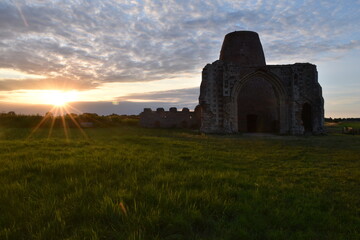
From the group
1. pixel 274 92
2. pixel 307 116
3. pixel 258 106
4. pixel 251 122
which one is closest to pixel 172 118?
A: pixel 251 122

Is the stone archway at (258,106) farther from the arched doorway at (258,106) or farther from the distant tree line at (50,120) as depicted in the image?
the distant tree line at (50,120)

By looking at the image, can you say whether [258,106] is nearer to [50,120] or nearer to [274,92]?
[274,92]

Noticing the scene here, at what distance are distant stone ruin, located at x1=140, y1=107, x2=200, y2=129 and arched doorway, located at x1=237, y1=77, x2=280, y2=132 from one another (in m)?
6.09

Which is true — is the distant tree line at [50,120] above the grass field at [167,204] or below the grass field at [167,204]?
above

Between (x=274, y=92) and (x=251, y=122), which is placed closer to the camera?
(x=274, y=92)

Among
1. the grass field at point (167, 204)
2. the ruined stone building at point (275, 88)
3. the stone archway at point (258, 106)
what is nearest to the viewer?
the grass field at point (167, 204)

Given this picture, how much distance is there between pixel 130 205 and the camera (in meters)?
3.02

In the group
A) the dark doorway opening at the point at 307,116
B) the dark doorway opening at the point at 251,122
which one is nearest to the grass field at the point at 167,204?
the dark doorway opening at the point at 307,116

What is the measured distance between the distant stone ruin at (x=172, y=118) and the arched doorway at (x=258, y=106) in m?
6.09

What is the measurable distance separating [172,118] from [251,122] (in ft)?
29.4

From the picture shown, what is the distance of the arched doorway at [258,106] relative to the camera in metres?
22.3

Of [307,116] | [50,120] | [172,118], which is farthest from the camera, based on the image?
[172,118]

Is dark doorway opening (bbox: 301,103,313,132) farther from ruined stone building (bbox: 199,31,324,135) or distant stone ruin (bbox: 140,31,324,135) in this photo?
ruined stone building (bbox: 199,31,324,135)

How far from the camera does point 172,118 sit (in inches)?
1080
